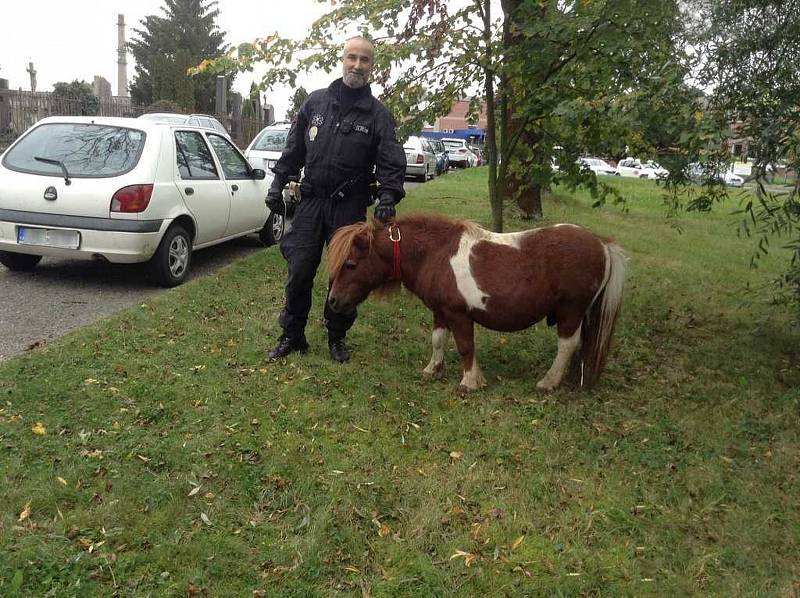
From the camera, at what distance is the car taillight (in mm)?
5996

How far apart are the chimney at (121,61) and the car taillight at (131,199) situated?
49433mm

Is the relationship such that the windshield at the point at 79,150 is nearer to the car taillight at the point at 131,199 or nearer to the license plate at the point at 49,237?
the car taillight at the point at 131,199

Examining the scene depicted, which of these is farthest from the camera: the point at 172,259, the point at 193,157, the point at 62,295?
the point at 193,157

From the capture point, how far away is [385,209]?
448 cm

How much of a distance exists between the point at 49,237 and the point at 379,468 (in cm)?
427

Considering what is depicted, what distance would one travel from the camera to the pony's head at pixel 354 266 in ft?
14.5

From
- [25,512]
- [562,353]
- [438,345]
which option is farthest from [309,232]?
[25,512]

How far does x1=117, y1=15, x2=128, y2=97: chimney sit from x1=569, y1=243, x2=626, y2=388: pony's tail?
52514 millimetres

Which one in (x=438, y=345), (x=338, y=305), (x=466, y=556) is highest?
(x=338, y=305)

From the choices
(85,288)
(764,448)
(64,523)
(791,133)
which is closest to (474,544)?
(64,523)

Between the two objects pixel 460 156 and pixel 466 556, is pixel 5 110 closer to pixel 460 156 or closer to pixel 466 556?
pixel 466 556

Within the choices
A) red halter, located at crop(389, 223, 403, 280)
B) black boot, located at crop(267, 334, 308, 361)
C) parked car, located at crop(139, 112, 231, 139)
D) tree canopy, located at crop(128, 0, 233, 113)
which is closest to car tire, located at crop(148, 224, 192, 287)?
black boot, located at crop(267, 334, 308, 361)

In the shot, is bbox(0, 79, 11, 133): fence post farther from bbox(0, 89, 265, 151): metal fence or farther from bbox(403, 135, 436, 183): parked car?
bbox(403, 135, 436, 183): parked car

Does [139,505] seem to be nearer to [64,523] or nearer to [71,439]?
[64,523]
